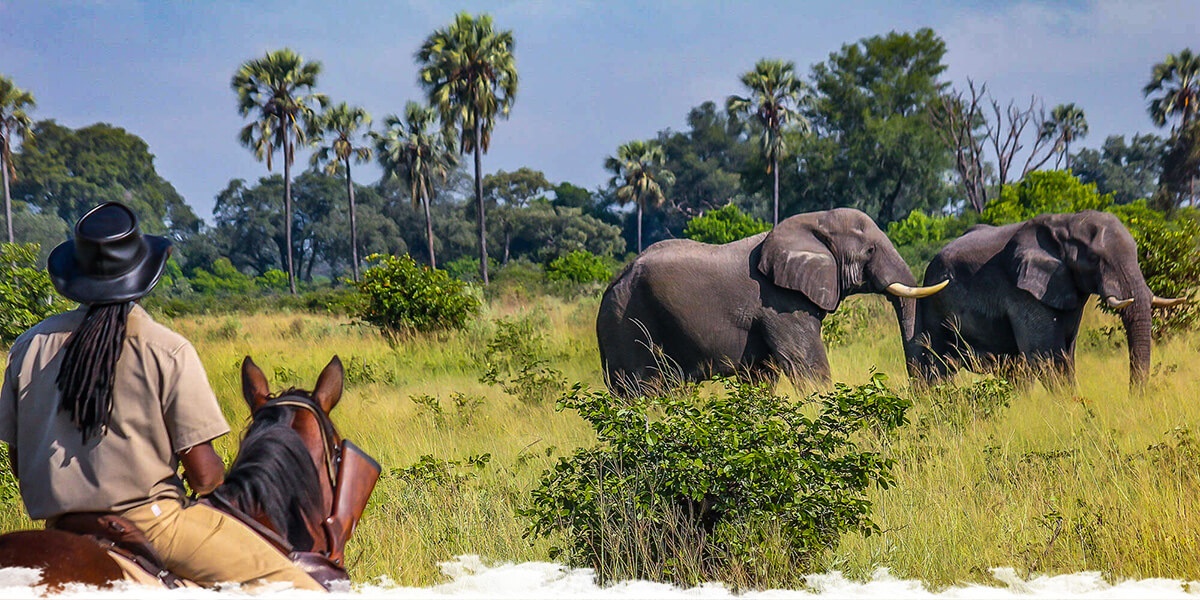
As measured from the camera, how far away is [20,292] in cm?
1312

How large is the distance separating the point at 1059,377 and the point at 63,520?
27.4ft

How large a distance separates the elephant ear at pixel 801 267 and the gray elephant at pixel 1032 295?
1552 mm

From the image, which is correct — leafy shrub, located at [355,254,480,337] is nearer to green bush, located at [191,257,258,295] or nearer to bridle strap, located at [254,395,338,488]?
bridle strap, located at [254,395,338,488]

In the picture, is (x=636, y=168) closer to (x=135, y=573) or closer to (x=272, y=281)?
(x=272, y=281)

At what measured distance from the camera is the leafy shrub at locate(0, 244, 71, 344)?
42.6 feet

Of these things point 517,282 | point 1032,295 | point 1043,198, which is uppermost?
point 1043,198

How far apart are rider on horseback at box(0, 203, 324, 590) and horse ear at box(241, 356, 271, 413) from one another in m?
0.35

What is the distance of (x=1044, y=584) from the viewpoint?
4.27 metres

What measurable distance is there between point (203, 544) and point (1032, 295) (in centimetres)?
826

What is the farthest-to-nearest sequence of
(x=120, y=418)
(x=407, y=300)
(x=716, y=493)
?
(x=407, y=300), (x=716, y=493), (x=120, y=418)

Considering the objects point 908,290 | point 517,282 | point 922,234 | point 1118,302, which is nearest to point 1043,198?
point 1118,302

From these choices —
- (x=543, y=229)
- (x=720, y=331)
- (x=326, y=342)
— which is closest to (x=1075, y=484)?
(x=720, y=331)

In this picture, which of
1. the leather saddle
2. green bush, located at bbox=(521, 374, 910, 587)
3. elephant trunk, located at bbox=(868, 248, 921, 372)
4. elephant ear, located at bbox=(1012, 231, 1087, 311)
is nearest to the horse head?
the leather saddle

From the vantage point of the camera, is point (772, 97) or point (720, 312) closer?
point (720, 312)
